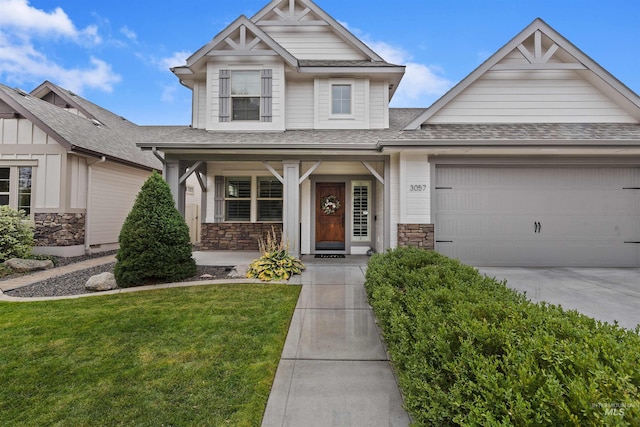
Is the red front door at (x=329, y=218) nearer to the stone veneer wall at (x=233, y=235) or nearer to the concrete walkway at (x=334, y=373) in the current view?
the stone veneer wall at (x=233, y=235)

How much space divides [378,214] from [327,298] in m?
4.47

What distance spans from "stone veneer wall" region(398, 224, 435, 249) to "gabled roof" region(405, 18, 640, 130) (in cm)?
249

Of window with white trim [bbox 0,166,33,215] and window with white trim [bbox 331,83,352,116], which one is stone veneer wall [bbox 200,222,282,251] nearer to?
window with white trim [bbox 331,83,352,116]

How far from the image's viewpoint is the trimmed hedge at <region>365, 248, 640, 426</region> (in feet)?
4.40

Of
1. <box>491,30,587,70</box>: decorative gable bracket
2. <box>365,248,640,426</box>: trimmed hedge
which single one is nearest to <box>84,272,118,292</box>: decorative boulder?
<box>365,248,640,426</box>: trimmed hedge

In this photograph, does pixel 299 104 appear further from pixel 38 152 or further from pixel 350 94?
pixel 38 152

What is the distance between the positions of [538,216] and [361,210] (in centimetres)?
453

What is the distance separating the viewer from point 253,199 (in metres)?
10.1

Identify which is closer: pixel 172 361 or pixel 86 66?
pixel 172 361

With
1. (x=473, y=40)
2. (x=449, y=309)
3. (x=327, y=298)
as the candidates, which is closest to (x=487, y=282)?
(x=449, y=309)

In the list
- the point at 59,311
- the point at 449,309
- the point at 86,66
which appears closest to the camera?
the point at 449,309

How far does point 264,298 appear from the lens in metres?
4.81

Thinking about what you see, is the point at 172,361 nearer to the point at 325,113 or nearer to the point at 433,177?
the point at 433,177

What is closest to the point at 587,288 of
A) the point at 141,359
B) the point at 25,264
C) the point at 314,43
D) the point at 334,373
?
the point at 334,373
